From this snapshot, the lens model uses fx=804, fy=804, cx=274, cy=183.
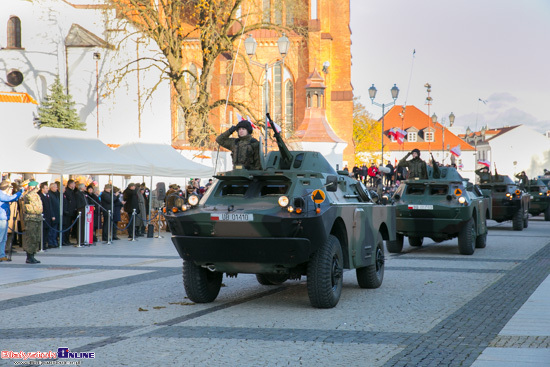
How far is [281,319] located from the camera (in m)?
9.38

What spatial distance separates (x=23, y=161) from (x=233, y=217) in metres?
12.4

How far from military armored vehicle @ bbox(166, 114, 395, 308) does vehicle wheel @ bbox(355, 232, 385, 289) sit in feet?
2.66

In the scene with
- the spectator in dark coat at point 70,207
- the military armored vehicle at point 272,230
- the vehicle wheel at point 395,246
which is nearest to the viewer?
the military armored vehicle at point 272,230

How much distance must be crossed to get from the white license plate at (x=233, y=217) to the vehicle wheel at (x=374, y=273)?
301cm

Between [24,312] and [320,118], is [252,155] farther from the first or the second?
[320,118]

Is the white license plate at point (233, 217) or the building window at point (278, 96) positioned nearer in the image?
the white license plate at point (233, 217)

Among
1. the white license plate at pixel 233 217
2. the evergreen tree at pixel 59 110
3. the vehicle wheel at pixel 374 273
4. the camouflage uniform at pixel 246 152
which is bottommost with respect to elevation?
the vehicle wheel at pixel 374 273

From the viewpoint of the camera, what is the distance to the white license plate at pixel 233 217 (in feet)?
32.4

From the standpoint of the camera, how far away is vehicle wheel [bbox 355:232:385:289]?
12242 mm

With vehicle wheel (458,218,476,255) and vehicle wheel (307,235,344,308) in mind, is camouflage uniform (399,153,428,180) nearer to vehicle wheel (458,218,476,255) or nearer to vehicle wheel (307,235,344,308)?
vehicle wheel (458,218,476,255)

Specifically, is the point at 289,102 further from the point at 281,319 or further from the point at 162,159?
the point at 281,319

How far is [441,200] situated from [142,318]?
10700 mm

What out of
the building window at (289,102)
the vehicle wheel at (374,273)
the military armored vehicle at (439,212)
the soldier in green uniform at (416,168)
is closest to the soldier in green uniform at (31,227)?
the vehicle wheel at (374,273)

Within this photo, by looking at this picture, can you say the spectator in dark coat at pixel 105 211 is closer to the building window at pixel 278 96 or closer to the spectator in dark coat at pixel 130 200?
the spectator in dark coat at pixel 130 200
